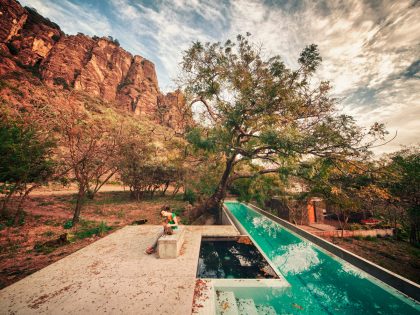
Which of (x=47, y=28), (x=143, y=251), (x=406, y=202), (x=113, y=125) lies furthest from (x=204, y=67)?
(x=47, y=28)

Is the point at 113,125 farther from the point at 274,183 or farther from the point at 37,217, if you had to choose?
the point at 274,183

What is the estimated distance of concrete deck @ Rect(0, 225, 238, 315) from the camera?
3.56m

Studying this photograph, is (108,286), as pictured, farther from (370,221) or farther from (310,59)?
(370,221)

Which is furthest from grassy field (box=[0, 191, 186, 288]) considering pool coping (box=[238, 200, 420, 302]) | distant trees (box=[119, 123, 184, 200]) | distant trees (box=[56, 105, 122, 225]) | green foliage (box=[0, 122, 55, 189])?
pool coping (box=[238, 200, 420, 302])

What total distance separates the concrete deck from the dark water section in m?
0.84

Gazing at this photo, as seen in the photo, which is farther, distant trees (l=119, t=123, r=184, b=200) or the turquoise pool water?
distant trees (l=119, t=123, r=184, b=200)

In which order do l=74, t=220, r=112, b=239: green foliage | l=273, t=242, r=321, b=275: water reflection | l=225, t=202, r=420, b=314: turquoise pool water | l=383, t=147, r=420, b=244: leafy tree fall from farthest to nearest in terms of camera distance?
l=383, t=147, r=420, b=244: leafy tree, l=74, t=220, r=112, b=239: green foliage, l=273, t=242, r=321, b=275: water reflection, l=225, t=202, r=420, b=314: turquoise pool water

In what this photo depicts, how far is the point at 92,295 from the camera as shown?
3.92 meters

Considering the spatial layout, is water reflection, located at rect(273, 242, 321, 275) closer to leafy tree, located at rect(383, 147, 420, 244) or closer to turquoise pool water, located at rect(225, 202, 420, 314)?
turquoise pool water, located at rect(225, 202, 420, 314)

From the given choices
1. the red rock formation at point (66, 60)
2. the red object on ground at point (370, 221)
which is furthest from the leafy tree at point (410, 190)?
the red rock formation at point (66, 60)

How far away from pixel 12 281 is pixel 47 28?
3734 inches

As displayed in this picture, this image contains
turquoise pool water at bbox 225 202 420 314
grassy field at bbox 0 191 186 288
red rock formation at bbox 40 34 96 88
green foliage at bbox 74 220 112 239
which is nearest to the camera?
turquoise pool water at bbox 225 202 420 314

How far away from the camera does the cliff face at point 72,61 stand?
2103 inches

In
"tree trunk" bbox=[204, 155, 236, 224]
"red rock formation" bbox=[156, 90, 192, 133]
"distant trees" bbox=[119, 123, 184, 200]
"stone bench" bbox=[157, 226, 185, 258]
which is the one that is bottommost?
"stone bench" bbox=[157, 226, 185, 258]
